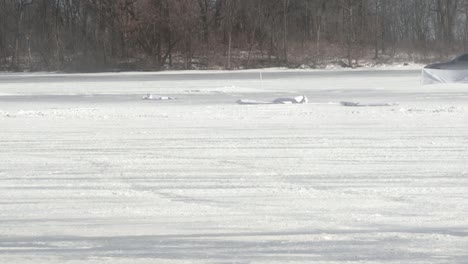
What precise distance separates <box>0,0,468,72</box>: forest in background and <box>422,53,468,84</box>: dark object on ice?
2097 centimetres

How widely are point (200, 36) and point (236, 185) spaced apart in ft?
159

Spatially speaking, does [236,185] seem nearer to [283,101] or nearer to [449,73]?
[283,101]

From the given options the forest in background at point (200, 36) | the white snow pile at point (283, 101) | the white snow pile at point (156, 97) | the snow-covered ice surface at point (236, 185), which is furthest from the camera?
the forest in background at point (200, 36)

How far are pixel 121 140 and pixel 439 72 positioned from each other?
66.3 ft

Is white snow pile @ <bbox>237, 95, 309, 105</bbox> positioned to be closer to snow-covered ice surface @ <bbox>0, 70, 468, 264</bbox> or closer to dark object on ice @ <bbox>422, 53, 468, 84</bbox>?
snow-covered ice surface @ <bbox>0, 70, 468, 264</bbox>

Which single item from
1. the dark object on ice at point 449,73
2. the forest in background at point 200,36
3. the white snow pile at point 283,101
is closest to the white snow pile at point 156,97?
the white snow pile at point 283,101

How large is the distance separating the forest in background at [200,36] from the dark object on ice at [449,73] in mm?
20973

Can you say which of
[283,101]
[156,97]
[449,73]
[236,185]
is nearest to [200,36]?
[449,73]

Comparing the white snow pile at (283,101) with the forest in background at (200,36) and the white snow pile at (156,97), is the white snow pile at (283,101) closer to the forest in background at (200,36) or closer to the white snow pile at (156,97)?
the white snow pile at (156,97)

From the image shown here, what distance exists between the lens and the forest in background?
57.1 m

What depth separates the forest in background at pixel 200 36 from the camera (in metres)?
57.1

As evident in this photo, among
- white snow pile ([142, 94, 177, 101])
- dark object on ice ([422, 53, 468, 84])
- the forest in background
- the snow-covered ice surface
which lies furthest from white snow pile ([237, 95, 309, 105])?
the forest in background

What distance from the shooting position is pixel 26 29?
64.0m

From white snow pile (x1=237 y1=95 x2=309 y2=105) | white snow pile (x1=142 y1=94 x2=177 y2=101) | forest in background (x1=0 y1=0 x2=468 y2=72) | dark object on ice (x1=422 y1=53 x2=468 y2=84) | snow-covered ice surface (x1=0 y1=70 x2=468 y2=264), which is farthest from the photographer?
forest in background (x1=0 y1=0 x2=468 y2=72)
